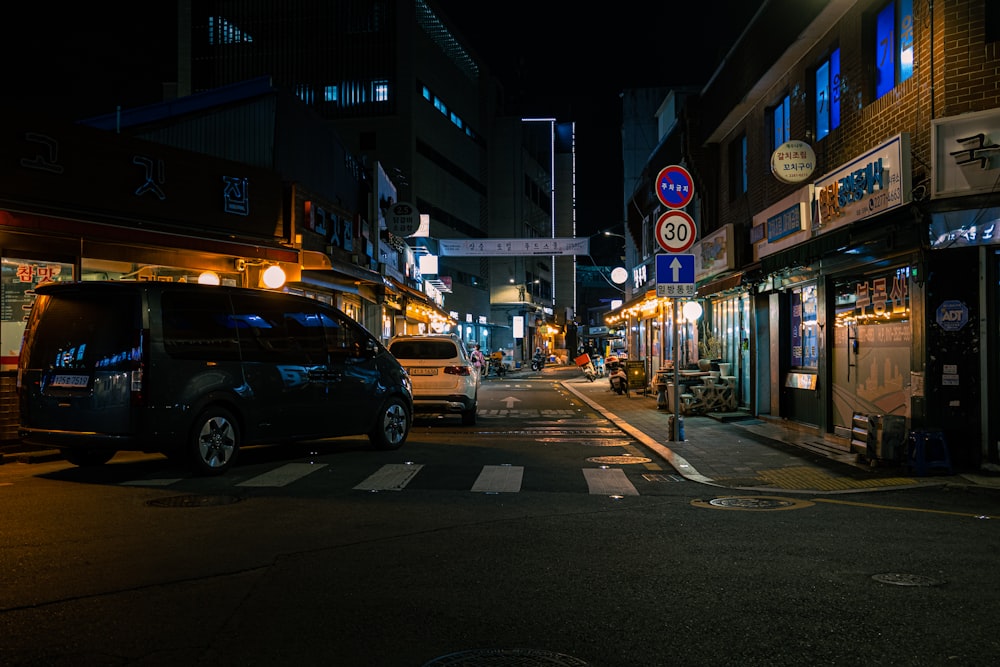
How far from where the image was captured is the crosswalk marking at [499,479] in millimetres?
8790

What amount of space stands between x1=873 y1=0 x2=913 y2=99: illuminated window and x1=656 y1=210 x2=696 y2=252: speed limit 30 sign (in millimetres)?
3464

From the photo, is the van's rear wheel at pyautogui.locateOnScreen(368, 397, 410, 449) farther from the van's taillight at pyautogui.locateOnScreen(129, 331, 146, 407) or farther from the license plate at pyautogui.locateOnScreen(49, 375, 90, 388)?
the license plate at pyautogui.locateOnScreen(49, 375, 90, 388)

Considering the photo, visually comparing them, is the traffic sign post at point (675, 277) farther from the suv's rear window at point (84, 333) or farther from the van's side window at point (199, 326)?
the suv's rear window at point (84, 333)

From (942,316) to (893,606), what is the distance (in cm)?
705

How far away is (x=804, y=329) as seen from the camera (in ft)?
52.9

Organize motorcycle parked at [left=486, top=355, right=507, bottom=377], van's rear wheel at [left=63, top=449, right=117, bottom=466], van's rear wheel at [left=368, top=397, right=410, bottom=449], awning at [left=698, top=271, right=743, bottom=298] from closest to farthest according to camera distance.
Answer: van's rear wheel at [left=63, top=449, right=117, bottom=466] < van's rear wheel at [left=368, top=397, right=410, bottom=449] < awning at [left=698, top=271, right=743, bottom=298] < motorcycle parked at [left=486, top=355, right=507, bottom=377]

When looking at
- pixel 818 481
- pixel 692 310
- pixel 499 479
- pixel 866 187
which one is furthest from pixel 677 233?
pixel 692 310

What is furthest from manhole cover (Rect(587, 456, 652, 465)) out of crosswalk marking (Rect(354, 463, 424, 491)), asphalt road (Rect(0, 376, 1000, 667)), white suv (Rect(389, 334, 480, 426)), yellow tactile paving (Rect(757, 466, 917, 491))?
white suv (Rect(389, 334, 480, 426))

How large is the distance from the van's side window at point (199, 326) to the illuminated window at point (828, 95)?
1066 cm

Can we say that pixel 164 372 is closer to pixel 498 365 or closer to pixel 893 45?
pixel 893 45

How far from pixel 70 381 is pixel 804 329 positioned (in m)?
13.0

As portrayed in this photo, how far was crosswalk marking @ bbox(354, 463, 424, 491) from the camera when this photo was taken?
344 inches

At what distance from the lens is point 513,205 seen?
7869cm

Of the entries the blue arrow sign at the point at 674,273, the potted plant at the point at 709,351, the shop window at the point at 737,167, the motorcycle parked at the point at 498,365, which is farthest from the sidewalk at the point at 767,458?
the motorcycle parked at the point at 498,365
